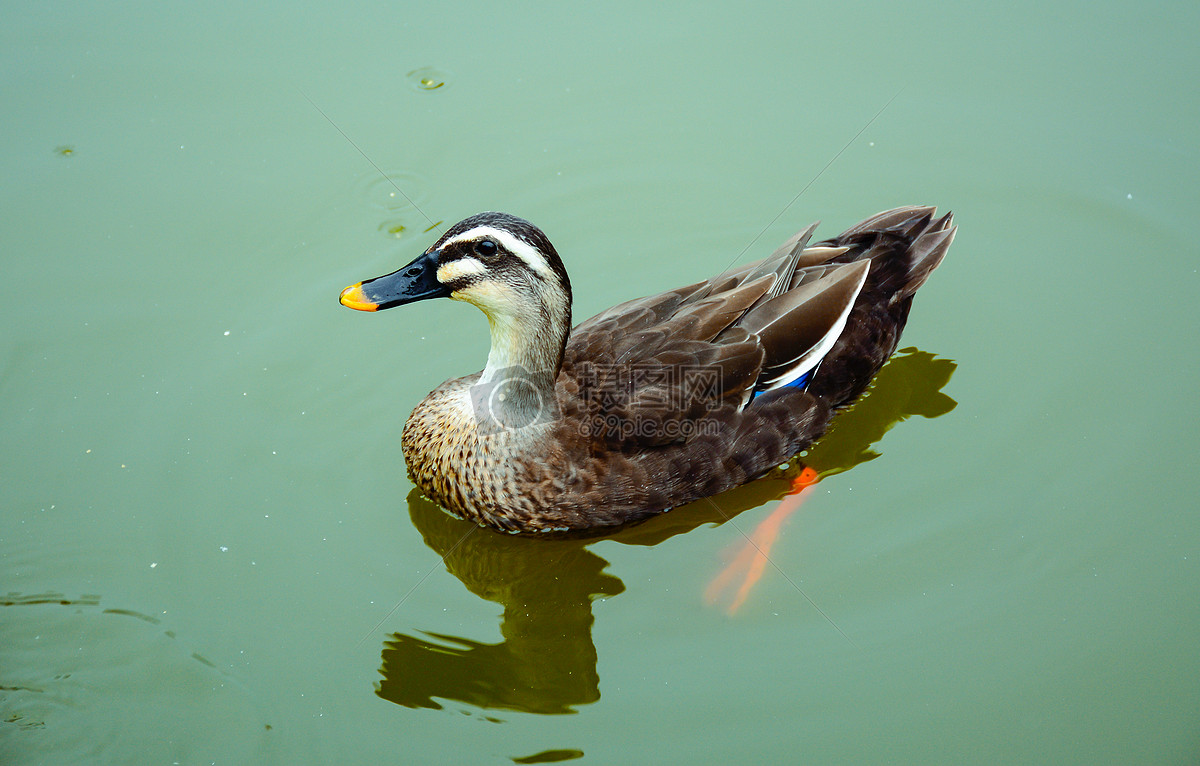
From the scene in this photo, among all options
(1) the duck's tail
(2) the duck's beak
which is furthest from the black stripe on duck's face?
(1) the duck's tail

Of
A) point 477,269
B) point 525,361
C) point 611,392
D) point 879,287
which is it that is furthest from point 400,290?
point 879,287

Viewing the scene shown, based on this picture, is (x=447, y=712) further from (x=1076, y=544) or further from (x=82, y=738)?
(x=1076, y=544)

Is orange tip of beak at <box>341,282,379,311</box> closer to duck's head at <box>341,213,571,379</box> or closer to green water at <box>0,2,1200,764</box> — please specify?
duck's head at <box>341,213,571,379</box>

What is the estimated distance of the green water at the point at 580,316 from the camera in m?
3.86

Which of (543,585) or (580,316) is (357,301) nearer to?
(543,585)

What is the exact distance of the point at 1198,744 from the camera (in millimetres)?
3713

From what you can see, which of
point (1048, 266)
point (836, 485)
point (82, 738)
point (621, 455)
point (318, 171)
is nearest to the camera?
point (82, 738)

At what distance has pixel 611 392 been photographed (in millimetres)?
4137

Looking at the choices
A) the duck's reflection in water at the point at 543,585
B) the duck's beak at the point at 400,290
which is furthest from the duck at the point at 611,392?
the duck's reflection in water at the point at 543,585

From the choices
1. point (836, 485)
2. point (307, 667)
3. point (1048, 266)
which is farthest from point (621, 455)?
point (1048, 266)

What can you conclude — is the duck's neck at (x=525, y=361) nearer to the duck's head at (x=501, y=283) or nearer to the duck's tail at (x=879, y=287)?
the duck's head at (x=501, y=283)

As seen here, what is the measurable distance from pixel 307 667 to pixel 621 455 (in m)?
1.57

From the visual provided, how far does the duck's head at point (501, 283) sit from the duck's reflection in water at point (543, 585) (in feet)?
3.05

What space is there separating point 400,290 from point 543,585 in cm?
144
